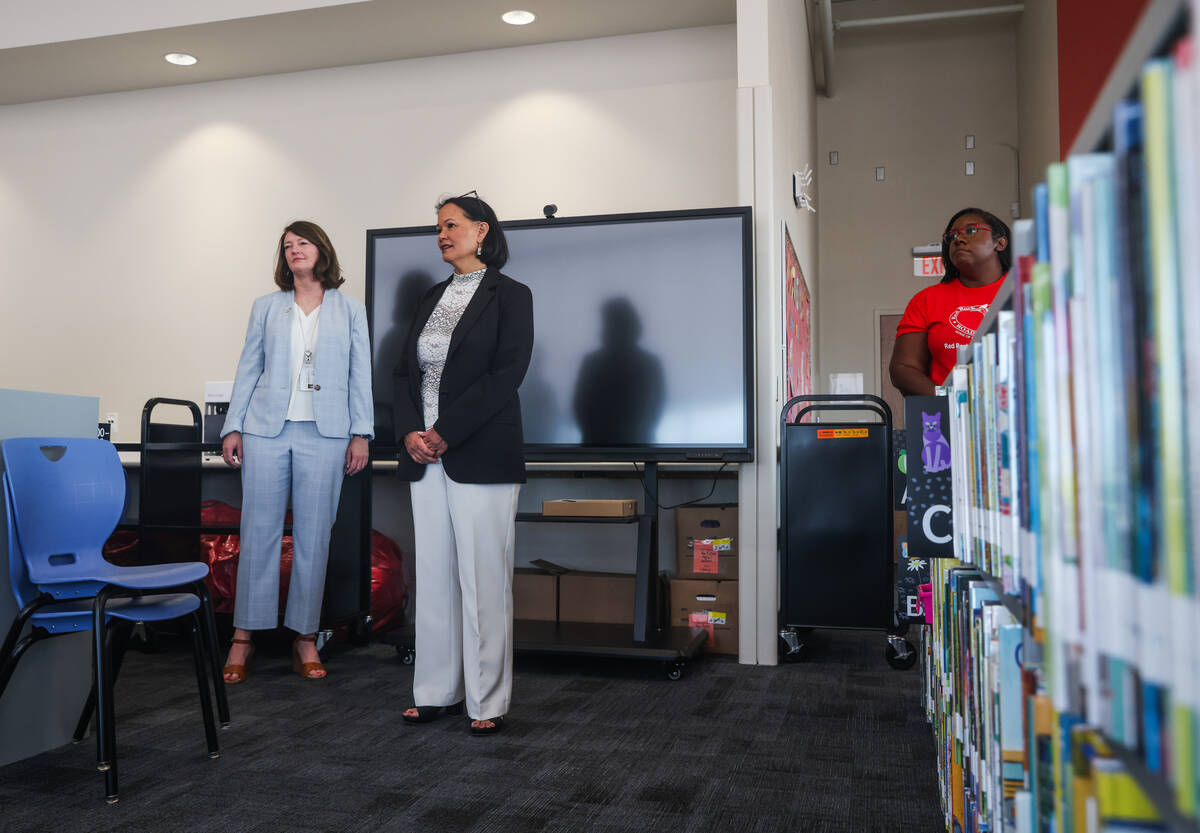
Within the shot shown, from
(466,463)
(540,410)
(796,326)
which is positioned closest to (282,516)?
(540,410)

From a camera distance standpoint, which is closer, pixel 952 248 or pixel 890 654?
pixel 952 248

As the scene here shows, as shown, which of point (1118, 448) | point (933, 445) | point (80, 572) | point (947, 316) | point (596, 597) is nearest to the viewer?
point (1118, 448)

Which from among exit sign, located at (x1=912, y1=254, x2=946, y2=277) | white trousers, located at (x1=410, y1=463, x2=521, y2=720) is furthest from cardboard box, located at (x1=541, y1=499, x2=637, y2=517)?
exit sign, located at (x1=912, y1=254, x2=946, y2=277)

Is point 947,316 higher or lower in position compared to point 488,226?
lower

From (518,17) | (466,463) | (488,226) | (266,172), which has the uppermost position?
(518,17)

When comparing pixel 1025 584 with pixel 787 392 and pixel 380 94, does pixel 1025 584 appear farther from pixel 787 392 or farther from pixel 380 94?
pixel 380 94

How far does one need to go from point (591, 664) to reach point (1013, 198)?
15.4 feet

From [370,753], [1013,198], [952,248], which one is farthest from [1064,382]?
[1013,198]

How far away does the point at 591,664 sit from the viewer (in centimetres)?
332

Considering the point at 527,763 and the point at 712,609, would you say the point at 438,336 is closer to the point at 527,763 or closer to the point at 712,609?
the point at 527,763

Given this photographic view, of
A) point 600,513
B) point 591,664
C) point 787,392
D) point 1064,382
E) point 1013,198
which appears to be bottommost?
point 591,664

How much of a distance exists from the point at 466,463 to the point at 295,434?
1.02 meters

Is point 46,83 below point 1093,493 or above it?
above

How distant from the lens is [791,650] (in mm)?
3324
